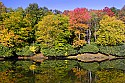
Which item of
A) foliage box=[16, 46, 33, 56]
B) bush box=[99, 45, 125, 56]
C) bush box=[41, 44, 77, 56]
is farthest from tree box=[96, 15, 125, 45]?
foliage box=[16, 46, 33, 56]

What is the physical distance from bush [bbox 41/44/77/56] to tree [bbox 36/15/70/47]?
37.1 inches

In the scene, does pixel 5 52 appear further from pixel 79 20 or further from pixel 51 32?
pixel 79 20

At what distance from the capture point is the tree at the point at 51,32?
45.6m

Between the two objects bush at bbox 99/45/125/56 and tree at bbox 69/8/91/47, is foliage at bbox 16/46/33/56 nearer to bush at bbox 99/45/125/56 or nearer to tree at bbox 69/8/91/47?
tree at bbox 69/8/91/47

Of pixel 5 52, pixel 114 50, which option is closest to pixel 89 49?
pixel 114 50

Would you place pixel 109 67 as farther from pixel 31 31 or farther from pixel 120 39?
pixel 31 31

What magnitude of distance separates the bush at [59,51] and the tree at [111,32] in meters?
5.20

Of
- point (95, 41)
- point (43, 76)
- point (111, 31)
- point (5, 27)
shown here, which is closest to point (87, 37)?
point (95, 41)

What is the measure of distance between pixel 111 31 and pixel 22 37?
51.7 feet

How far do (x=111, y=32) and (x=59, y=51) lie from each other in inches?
382

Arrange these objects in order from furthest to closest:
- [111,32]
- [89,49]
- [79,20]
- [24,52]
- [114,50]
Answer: [79,20] < [89,49] < [111,32] < [114,50] < [24,52]

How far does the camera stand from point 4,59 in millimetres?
43750

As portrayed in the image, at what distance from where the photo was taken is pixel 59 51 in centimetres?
4544

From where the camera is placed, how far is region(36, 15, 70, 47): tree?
45.6 metres
